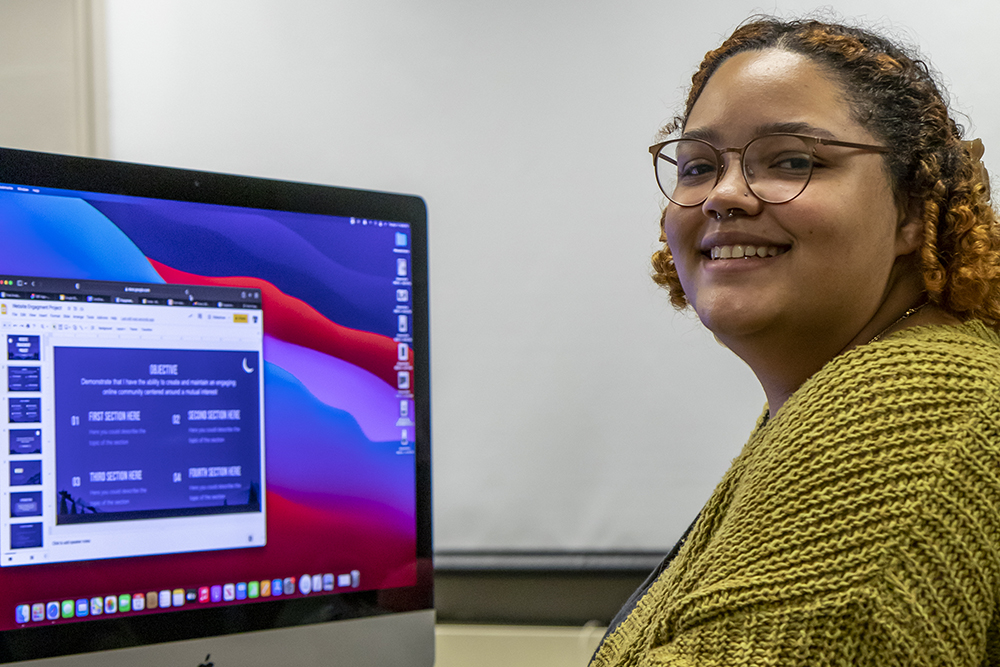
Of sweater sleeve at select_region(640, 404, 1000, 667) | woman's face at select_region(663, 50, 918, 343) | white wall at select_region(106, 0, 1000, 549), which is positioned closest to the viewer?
sweater sleeve at select_region(640, 404, 1000, 667)

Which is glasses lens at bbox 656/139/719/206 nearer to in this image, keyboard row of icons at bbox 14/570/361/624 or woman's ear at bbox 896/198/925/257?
woman's ear at bbox 896/198/925/257

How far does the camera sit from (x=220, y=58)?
4.74ft

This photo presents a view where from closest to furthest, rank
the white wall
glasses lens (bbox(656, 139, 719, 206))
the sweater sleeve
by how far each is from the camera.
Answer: the sweater sleeve, glasses lens (bbox(656, 139, 719, 206)), the white wall

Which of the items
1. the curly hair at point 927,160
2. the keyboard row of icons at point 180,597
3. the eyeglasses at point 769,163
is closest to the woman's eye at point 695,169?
the eyeglasses at point 769,163

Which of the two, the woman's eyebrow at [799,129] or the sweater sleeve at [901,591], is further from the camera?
the woman's eyebrow at [799,129]

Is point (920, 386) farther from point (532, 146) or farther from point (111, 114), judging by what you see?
point (111, 114)

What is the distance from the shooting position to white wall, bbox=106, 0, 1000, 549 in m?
1.33

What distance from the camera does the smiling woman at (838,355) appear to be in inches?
21.7

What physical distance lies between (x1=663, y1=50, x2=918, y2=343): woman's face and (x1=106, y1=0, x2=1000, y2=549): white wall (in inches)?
21.1

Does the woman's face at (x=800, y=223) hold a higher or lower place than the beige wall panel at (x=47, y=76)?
lower

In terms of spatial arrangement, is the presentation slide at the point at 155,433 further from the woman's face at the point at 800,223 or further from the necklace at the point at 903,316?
the necklace at the point at 903,316

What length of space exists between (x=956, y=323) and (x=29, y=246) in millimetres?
867

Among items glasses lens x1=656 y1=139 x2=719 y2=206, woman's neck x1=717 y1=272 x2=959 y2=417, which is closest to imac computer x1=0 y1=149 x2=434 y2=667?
A: glasses lens x1=656 y1=139 x2=719 y2=206

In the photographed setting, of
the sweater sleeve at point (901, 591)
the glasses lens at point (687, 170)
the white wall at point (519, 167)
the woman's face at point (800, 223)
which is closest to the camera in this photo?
the sweater sleeve at point (901, 591)
